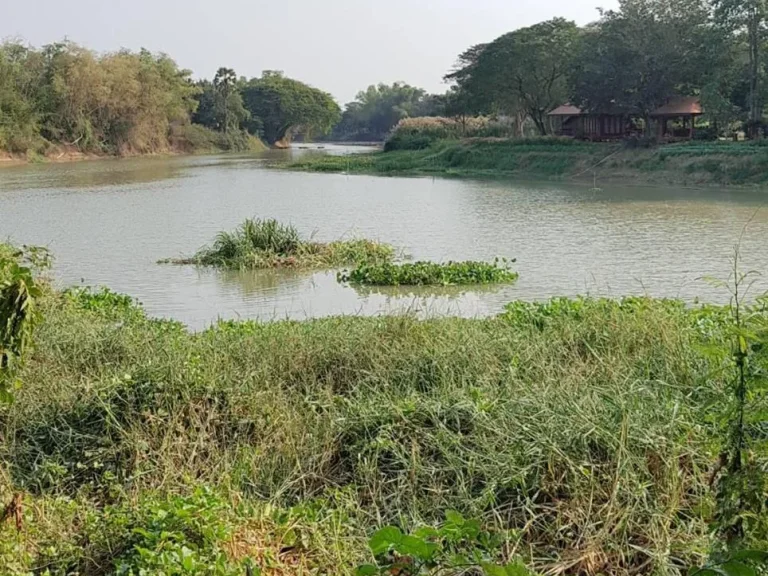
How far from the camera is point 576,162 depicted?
35500 mm

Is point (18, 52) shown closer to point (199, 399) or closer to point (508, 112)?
point (508, 112)

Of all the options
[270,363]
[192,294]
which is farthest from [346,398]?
[192,294]

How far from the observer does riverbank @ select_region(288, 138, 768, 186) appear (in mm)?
28956

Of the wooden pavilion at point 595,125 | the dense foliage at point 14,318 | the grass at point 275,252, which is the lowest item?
the grass at point 275,252

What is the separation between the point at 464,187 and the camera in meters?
31.9

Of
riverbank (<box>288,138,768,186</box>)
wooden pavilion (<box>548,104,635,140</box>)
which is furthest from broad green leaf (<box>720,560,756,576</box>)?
wooden pavilion (<box>548,104,635,140</box>)

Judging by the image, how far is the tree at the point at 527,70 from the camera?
4331cm

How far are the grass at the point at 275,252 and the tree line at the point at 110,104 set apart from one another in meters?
43.5

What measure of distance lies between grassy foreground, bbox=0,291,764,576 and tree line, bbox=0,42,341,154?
52.5 meters

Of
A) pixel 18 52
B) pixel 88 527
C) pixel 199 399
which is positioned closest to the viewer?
pixel 88 527

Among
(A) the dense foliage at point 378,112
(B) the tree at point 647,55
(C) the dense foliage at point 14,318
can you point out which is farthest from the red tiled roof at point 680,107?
(A) the dense foliage at point 378,112

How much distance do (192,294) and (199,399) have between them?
713 cm

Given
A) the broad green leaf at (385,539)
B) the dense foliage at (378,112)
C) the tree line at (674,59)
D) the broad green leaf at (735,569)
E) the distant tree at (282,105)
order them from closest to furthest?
the broad green leaf at (735,569) → the broad green leaf at (385,539) → the tree line at (674,59) → the distant tree at (282,105) → the dense foliage at (378,112)

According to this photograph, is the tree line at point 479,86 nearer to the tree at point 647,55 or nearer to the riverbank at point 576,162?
the tree at point 647,55
